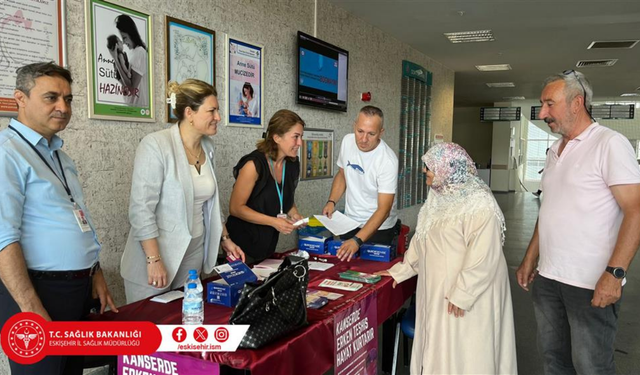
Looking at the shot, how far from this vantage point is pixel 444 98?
30.8 ft

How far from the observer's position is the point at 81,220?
1612 mm

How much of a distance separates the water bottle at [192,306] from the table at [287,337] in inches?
3.1

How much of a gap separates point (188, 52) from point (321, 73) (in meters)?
1.84

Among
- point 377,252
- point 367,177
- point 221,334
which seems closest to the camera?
point 221,334

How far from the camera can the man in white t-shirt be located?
9.21 ft

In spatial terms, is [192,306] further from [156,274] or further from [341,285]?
[341,285]

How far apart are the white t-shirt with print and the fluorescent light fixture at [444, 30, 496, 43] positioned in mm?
4118

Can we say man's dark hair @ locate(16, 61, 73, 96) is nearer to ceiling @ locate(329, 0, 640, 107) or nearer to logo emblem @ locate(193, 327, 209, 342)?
logo emblem @ locate(193, 327, 209, 342)

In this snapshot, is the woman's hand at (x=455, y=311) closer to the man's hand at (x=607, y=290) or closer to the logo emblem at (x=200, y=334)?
the man's hand at (x=607, y=290)

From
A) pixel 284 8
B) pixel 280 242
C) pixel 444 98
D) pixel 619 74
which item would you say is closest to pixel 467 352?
pixel 280 242

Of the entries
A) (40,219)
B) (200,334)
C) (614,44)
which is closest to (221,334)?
(200,334)

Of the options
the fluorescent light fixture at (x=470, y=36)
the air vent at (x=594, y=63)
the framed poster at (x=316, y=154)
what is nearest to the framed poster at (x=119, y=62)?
the framed poster at (x=316, y=154)

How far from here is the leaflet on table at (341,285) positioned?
216cm

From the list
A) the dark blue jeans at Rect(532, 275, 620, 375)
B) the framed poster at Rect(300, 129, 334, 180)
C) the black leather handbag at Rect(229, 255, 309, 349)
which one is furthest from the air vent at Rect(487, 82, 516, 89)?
the black leather handbag at Rect(229, 255, 309, 349)
